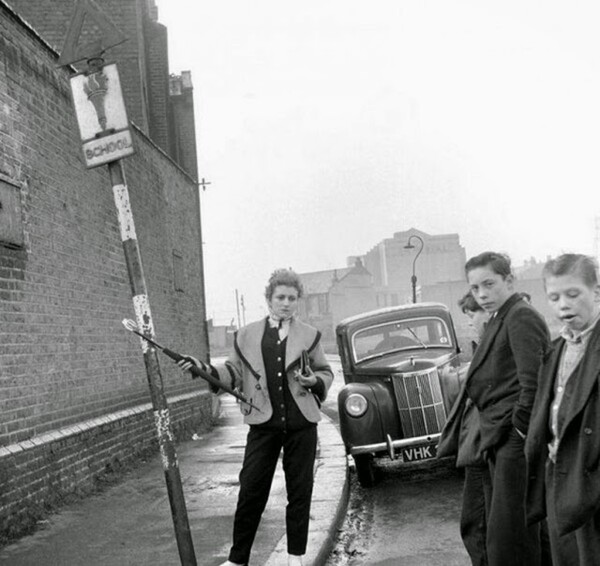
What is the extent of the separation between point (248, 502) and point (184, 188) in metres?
10.2

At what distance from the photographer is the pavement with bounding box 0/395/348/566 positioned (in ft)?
16.8

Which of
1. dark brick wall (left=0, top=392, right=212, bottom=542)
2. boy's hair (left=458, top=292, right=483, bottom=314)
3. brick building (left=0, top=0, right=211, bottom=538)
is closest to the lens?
boy's hair (left=458, top=292, right=483, bottom=314)

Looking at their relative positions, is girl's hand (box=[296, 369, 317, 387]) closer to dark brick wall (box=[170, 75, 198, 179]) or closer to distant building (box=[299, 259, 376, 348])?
dark brick wall (box=[170, 75, 198, 179])

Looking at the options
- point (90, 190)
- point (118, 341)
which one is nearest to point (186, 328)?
point (118, 341)

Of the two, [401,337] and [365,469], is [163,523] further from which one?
[401,337]

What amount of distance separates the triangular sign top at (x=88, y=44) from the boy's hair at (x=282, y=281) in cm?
168

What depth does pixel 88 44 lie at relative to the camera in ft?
13.9

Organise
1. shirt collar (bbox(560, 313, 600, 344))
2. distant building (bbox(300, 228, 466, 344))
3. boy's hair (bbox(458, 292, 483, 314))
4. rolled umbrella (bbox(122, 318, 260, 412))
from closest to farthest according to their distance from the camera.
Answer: shirt collar (bbox(560, 313, 600, 344)) < rolled umbrella (bbox(122, 318, 260, 412)) < boy's hair (bbox(458, 292, 483, 314)) < distant building (bbox(300, 228, 466, 344))

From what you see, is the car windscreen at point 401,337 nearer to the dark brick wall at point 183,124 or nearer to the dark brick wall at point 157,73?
the dark brick wall at point 157,73

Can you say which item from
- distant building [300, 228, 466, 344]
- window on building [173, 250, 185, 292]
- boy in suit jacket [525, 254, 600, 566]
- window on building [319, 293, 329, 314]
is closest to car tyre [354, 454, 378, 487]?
boy in suit jacket [525, 254, 600, 566]

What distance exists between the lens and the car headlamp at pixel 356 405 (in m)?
8.15

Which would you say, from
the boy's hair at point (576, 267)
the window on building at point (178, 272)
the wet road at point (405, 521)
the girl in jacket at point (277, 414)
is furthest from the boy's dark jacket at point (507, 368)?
the window on building at point (178, 272)

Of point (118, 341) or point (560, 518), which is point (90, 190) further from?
point (560, 518)

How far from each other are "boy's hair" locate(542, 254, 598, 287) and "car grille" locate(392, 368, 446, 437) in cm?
519
